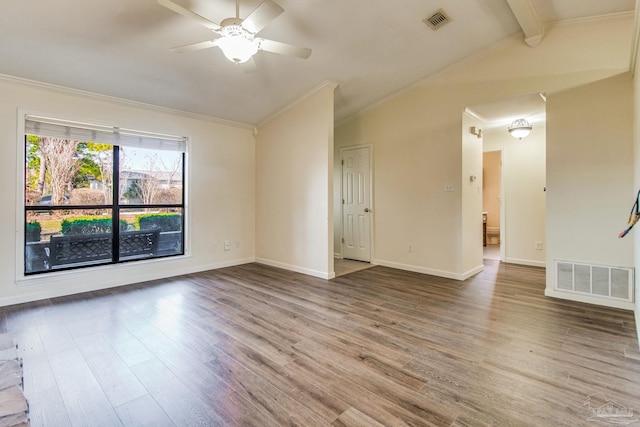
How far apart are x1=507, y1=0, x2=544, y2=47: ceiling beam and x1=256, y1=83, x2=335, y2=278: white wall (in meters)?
2.22

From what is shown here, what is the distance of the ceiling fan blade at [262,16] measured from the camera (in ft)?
6.77

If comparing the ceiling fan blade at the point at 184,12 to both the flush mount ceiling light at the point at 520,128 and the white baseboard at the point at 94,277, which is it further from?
the flush mount ceiling light at the point at 520,128

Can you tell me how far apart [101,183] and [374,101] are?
431cm

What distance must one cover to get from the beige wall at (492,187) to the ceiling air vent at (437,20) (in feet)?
17.4

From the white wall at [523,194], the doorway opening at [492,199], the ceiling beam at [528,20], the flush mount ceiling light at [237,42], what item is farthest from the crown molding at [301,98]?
the doorway opening at [492,199]

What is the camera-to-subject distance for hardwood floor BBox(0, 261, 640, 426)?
5.41 ft

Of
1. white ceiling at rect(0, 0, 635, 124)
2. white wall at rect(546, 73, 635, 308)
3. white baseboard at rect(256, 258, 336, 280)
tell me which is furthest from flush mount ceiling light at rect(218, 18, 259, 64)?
white wall at rect(546, 73, 635, 308)

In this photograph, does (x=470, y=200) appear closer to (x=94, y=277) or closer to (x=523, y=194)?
(x=523, y=194)

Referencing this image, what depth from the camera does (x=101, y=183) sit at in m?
4.01

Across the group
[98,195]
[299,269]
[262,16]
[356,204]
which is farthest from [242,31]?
[356,204]

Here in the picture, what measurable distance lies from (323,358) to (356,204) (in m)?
3.69

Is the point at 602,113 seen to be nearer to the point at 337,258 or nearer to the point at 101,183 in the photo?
the point at 337,258

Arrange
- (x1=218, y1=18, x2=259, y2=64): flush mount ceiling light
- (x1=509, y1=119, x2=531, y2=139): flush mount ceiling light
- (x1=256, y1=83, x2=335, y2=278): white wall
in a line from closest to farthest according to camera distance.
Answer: (x1=218, y1=18, x2=259, y2=64): flush mount ceiling light
(x1=256, y1=83, x2=335, y2=278): white wall
(x1=509, y1=119, x2=531, y2=139): flush mount ceiling light

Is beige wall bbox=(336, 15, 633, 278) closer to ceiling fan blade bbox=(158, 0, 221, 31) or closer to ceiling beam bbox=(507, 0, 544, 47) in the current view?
ceiling beam bbox=(507, 0, 544, 47)
